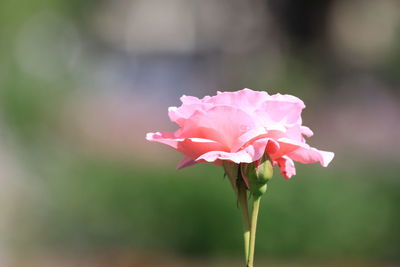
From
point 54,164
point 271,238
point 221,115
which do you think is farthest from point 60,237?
point 221,115

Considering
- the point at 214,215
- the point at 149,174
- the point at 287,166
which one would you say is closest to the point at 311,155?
the point at 287,166

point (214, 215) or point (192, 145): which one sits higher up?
point (214, 215)

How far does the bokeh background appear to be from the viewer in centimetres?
500

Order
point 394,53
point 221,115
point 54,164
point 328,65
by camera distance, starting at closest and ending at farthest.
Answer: point 221,115 → point 54,164 → point 394,53 → point 328,65

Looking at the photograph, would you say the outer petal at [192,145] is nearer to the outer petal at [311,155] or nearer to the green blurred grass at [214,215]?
the outer petal at [311,155]

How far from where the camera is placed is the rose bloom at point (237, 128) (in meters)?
0.76

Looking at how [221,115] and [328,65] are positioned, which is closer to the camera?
[221,115]

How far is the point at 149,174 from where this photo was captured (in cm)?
531

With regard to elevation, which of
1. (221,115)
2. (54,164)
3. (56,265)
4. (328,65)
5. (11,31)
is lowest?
(221,115)

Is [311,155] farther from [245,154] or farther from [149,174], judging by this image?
[149,174]

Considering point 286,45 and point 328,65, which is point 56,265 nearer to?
point 328,65

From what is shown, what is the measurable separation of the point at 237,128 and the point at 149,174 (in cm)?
456

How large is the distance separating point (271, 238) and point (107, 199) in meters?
0.99

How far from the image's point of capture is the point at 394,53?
908 centimetres
